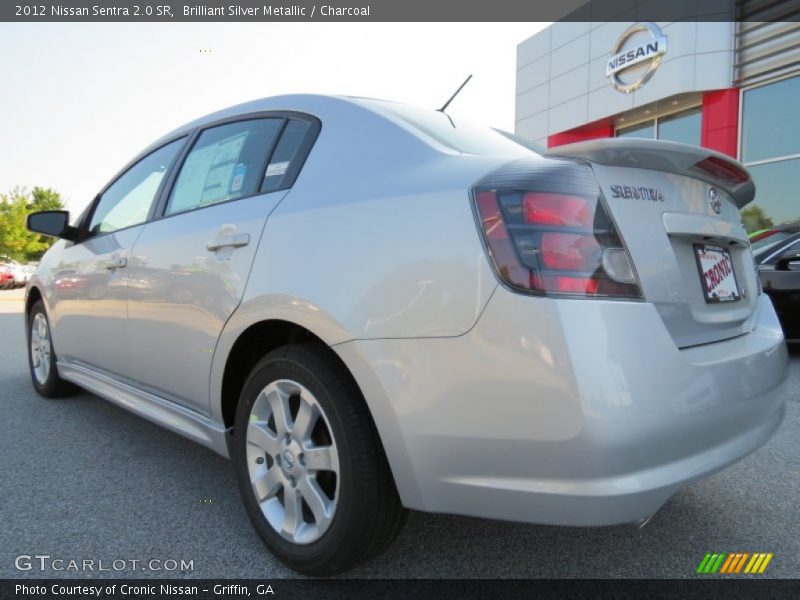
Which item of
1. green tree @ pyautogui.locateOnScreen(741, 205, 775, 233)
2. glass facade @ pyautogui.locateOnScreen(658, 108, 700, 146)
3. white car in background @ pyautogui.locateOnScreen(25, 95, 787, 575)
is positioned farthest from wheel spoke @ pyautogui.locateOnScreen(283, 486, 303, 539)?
glass facade @ pyautogui.locateOnScreen(658, 108, 700, 146)

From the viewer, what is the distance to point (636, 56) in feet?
47.1

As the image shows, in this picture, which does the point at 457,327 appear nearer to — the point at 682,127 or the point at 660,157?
the point at 660,157

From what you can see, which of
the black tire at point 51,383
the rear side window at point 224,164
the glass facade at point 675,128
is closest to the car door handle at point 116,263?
the rear side window at point 224,164

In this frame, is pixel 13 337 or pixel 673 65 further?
pixel 673 65

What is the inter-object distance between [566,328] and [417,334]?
37cm

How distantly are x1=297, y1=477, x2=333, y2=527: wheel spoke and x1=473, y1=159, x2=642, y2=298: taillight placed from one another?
89cm

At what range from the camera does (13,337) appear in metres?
7.86

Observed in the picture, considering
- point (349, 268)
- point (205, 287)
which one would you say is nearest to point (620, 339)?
point (349, 268)

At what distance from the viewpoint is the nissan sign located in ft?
45.2

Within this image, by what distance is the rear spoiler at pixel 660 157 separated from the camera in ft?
4.97

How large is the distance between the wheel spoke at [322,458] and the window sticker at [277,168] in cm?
99

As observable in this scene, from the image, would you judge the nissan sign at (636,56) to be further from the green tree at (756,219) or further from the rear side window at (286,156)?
the rear side window at (286,156)

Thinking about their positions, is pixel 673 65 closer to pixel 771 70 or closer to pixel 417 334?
pixel 771 70

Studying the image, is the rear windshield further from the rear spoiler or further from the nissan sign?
the nissan sign
